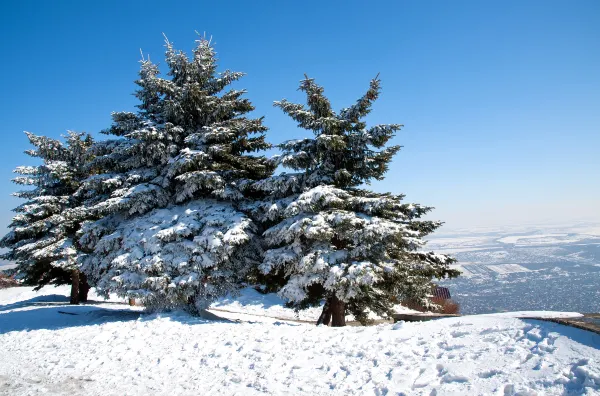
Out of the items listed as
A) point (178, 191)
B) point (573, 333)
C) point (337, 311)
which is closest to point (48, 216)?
point (178, 191)

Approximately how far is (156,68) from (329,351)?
1264cm

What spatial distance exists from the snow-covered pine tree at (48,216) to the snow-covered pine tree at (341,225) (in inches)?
476

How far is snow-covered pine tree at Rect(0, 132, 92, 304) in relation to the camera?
55.4 ft

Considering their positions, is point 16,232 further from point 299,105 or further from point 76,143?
point 299,105

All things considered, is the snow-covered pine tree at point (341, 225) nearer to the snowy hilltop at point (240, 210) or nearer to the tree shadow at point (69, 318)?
the snowy hilltop at point (240, 210)

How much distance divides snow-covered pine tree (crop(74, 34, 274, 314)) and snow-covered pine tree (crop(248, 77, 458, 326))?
147cm

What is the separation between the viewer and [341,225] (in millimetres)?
10039

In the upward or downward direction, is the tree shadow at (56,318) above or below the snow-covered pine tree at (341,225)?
below

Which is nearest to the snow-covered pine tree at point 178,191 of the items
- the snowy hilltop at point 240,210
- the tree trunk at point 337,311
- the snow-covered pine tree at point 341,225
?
the snowy hilltop at point 240,210

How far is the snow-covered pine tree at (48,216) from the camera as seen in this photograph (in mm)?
16891

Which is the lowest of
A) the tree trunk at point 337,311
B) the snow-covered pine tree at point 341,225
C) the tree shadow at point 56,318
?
the tree trunk at point 337,311

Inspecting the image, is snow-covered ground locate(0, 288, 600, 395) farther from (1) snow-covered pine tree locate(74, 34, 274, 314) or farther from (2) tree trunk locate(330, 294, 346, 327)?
(2) tree trunk locate(330, 294, 346, 327)

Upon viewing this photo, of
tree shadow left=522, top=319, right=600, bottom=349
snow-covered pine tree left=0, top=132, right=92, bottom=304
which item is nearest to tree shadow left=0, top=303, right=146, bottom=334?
snow-covered pine tree left=0, top=132, right=92, bottom=304

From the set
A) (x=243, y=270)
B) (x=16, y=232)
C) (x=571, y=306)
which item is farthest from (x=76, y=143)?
(x=571, y=306)
